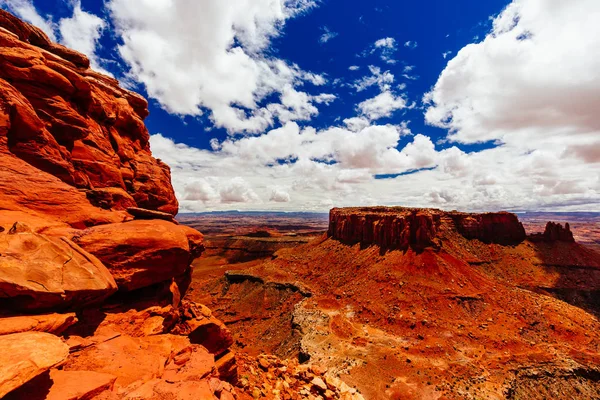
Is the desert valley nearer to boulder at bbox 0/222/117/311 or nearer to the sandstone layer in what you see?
boulder at bbox 0/222/117/311

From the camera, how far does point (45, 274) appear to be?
1293cm

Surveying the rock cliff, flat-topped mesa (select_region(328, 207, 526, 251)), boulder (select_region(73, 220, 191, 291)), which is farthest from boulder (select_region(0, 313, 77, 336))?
flat-topped mesa (select_region(328, 207, 526, 251))

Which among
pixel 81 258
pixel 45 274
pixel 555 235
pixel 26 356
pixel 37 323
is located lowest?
pixel 555 235

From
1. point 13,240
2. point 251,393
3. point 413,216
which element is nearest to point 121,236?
point 13,240

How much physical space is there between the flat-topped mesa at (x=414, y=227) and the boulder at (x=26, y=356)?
250ft

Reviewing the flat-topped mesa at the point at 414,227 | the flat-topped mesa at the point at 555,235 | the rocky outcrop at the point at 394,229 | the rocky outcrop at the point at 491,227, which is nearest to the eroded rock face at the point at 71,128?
the rocky outcrop at the point at 394,229

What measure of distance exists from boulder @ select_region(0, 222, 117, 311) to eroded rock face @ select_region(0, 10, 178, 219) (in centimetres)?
605

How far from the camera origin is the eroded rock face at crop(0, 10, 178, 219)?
758 inches

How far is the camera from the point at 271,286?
76.5 m

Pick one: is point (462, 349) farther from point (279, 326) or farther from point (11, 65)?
point (11, 65)

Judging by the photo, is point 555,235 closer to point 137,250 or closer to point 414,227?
point 414,227

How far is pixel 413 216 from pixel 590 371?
44596 millimetres

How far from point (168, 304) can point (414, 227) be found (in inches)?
2761

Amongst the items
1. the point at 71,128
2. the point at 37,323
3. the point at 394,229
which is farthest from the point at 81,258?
the point at 394,229
